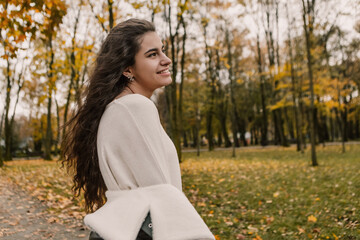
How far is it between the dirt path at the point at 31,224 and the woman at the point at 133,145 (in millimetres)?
4196

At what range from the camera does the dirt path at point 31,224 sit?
517 centimetres

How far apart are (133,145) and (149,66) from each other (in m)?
0.47

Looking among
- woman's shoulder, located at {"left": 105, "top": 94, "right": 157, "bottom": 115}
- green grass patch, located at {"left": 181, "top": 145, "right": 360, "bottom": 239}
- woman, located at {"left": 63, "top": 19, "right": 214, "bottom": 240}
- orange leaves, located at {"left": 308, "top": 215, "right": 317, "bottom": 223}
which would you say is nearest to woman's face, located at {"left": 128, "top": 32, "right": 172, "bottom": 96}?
woman, located at {"left": 63, "top": 19, "right": 214, "bottom": 240}

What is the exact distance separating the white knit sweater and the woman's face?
242mm

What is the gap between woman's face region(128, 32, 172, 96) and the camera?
160cm

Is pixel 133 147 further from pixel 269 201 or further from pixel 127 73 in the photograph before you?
pixel 269 201

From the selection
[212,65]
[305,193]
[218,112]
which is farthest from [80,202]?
[218,112]

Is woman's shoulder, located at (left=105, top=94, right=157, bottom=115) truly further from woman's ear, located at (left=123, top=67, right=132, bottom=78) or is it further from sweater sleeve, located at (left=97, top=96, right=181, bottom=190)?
woman's ear, located at (left=123, top=67, right=132, bottom=78)

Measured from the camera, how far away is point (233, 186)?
9.70 meters

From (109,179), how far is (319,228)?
5119mm

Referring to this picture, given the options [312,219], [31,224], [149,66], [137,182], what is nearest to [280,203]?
[312,219]

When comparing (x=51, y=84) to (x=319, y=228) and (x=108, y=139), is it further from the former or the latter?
(x=108, y=139)

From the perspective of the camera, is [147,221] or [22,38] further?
[22,38]

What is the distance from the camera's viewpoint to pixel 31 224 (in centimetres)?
577
